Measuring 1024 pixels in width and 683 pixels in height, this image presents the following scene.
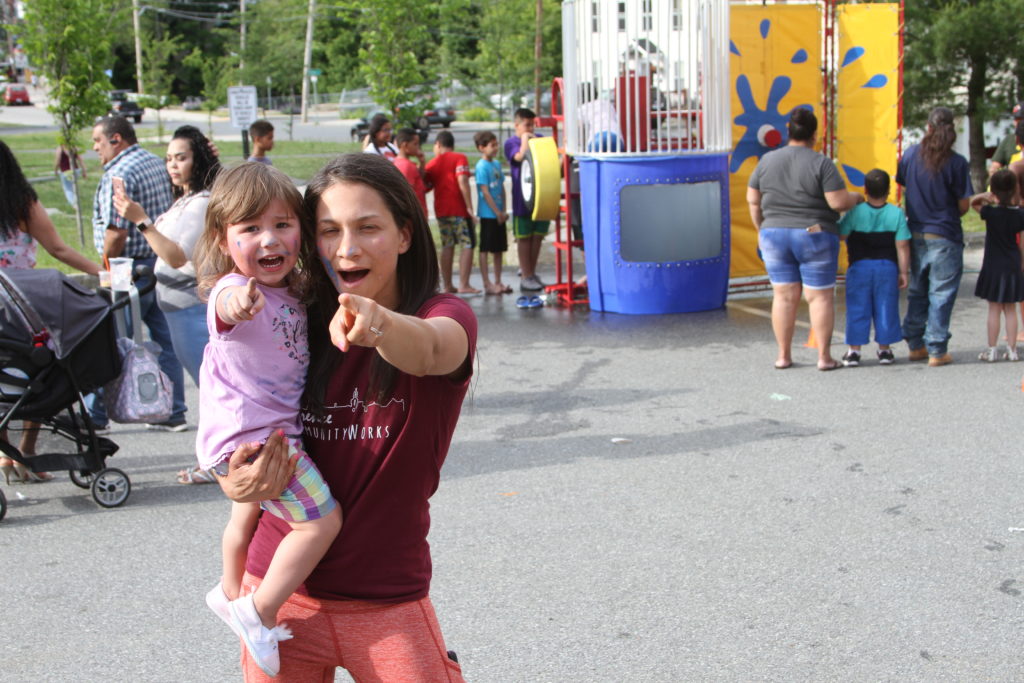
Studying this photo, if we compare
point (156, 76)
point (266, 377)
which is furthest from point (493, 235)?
point (156, 76)

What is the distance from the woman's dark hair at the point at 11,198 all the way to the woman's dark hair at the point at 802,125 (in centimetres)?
501

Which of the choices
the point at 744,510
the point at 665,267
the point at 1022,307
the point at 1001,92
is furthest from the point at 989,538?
the point at 1001,92

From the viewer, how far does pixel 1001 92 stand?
678 inches

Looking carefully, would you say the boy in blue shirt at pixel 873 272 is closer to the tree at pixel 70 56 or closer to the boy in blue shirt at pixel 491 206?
the boy in blue shirt at pixel 491 206

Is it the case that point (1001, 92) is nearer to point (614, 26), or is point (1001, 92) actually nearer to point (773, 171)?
point (614, 26)

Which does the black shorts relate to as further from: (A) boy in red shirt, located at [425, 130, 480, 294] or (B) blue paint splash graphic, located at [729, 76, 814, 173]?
(B) blue paint splash graphic, located at [729, 76, 814, 173]

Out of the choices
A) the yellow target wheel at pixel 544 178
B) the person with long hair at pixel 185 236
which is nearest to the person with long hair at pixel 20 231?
the person with long hair at pixel 185 236

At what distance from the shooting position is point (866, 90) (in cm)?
1166

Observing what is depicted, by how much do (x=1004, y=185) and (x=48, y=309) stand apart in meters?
6.33

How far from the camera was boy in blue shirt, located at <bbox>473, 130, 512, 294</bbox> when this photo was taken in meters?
12.0

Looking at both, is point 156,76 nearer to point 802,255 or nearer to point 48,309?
point 802,255

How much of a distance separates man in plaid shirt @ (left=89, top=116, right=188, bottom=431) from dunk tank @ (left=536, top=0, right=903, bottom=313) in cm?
463

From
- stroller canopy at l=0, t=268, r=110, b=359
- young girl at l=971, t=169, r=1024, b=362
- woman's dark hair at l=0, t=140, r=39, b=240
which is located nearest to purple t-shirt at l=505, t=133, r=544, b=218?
young girl at l=971, t=169, r=1024, b=362

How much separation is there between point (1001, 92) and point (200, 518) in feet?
50.1
